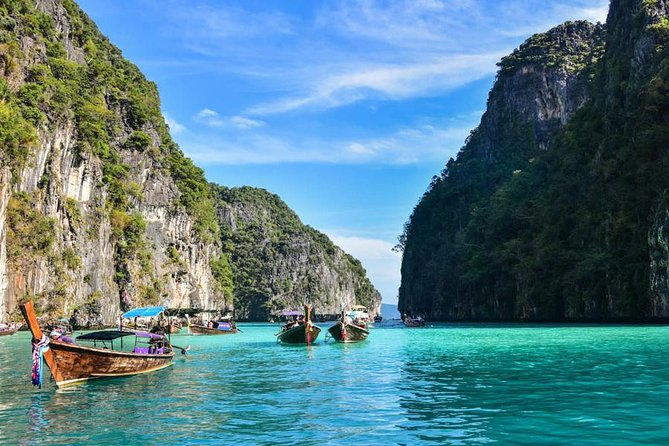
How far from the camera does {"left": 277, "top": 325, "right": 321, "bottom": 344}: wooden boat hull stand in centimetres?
3594

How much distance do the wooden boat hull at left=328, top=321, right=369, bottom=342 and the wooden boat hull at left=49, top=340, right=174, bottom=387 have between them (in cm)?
1854

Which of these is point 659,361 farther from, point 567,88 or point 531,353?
point 567,88

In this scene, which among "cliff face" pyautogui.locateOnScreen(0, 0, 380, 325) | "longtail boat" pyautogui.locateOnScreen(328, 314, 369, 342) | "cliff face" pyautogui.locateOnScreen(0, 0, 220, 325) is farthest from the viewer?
"cliff face" pyautogui.locateOnScreen(0, 0, 220, 325)

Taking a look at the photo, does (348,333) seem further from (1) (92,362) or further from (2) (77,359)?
(2) (77,359)

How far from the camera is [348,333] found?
37.8m

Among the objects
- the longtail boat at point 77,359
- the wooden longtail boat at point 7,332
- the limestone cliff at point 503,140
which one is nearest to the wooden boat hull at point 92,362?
the longtail boat at point 77,359

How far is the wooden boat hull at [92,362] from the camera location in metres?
16.7

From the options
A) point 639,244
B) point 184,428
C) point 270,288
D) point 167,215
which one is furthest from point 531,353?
point 270,288

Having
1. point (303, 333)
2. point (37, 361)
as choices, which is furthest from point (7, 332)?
point (37, 361)

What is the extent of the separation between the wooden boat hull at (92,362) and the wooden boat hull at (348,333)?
1854 cm

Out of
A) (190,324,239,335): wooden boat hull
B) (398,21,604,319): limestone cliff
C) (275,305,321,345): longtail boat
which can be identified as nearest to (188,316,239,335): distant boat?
(190,324,239,335): wooden boat hull

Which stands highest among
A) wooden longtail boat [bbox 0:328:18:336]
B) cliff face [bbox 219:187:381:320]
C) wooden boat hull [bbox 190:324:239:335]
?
cliff face [bbox 219:187:381:320]

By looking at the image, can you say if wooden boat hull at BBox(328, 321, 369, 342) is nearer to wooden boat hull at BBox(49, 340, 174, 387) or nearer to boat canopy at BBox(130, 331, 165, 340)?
boat canopy at BBox(130, 331, 165, 340)

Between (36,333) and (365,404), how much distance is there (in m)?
8.79
